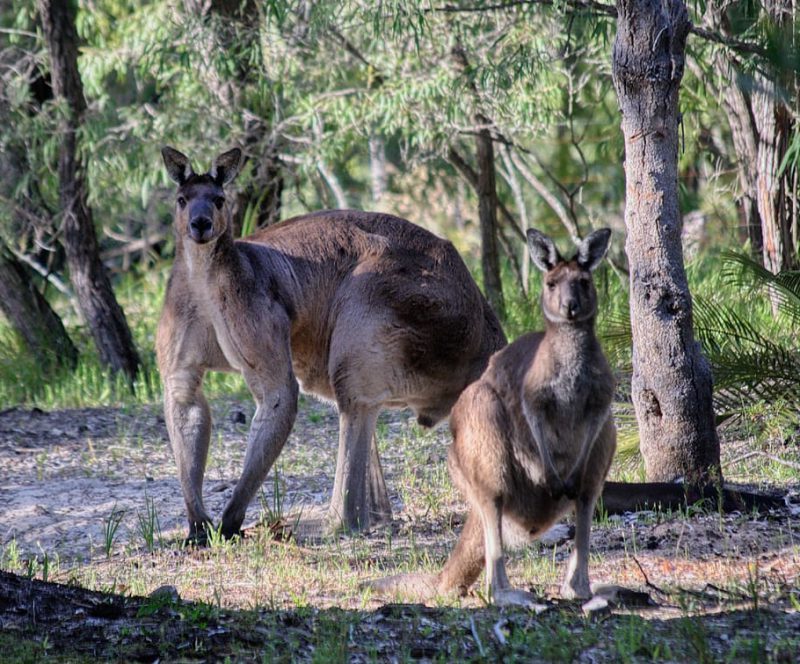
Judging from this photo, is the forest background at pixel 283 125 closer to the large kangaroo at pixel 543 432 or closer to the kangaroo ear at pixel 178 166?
the kangaroo ear at pixel 178 166

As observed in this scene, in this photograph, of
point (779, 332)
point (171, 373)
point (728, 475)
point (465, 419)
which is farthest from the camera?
point (779, 332)

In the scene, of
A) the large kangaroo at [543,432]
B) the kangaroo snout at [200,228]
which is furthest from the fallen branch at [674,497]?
the kangaroo snout at [200,228]

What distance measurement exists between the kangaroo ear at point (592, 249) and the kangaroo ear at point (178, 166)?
2.33 metres

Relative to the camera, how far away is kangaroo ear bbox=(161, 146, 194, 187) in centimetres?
574

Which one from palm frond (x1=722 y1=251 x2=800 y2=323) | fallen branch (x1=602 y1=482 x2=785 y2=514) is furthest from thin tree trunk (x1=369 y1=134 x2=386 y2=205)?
fallen branch (x1=602 y1=482 x2=785 y2=514)

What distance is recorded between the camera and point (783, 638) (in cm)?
346

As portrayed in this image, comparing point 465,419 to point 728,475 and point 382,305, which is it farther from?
point 728,475

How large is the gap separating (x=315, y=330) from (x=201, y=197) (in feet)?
2.83

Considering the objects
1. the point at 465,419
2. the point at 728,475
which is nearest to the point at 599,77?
the point at 728,475

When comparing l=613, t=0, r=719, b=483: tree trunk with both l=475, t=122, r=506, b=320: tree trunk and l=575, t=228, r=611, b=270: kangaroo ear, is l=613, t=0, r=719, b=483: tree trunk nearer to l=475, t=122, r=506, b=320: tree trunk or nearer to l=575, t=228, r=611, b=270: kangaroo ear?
l=575, t=228, r=611, b=270: kangaroo ear

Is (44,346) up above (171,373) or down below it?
above

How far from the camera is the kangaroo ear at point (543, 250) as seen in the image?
407 cm

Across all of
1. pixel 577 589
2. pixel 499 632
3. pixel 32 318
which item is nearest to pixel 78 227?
pixel 32 318

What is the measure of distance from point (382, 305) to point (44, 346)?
17.2 feet
